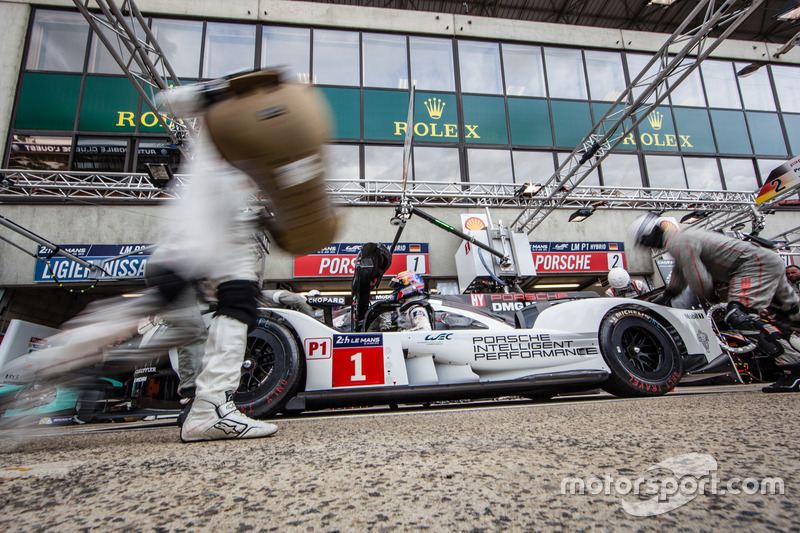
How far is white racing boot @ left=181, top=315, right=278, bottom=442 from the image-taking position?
1531mm

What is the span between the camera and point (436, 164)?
36.1 ft

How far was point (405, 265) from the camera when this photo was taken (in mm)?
10047

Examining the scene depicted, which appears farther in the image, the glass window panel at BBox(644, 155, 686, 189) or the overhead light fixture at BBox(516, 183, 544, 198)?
the glass window panel at BBox(644, 155, 686, 189)

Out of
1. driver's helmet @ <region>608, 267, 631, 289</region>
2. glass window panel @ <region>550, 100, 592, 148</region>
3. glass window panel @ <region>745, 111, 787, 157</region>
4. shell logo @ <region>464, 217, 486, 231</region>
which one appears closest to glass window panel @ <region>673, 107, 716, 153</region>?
glass window panel @ <region>745, 111, 787, 157</region>

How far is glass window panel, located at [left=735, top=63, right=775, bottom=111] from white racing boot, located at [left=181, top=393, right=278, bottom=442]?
18.1 m

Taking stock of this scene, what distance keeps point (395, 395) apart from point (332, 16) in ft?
42.0

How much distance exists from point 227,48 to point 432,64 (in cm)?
625

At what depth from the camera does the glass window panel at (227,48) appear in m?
10.8

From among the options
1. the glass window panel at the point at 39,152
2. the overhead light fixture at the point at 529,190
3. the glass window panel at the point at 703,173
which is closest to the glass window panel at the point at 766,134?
the glass window panel at the point at 703,173

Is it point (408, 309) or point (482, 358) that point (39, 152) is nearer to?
point (408, 309)

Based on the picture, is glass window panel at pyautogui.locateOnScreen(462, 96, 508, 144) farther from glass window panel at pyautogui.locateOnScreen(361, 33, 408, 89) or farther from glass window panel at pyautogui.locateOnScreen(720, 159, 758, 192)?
glass window panel at pyautogui.locateOnScreen(720, 159, 758, 192)

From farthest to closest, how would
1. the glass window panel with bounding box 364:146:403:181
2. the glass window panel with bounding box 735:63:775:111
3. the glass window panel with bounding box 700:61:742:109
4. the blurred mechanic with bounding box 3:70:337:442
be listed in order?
the glass window panel with bounding box 735:63:775:111 < the glass window panel with bounding box 700:61:742:109 < the glass window panel with bounding box 364:146:403:181 < the blurred mechanic with bounding box 3:70:337:442

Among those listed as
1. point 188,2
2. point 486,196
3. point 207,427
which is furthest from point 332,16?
point 207,427

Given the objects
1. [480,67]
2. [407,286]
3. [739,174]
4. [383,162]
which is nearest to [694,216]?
[739,174]
